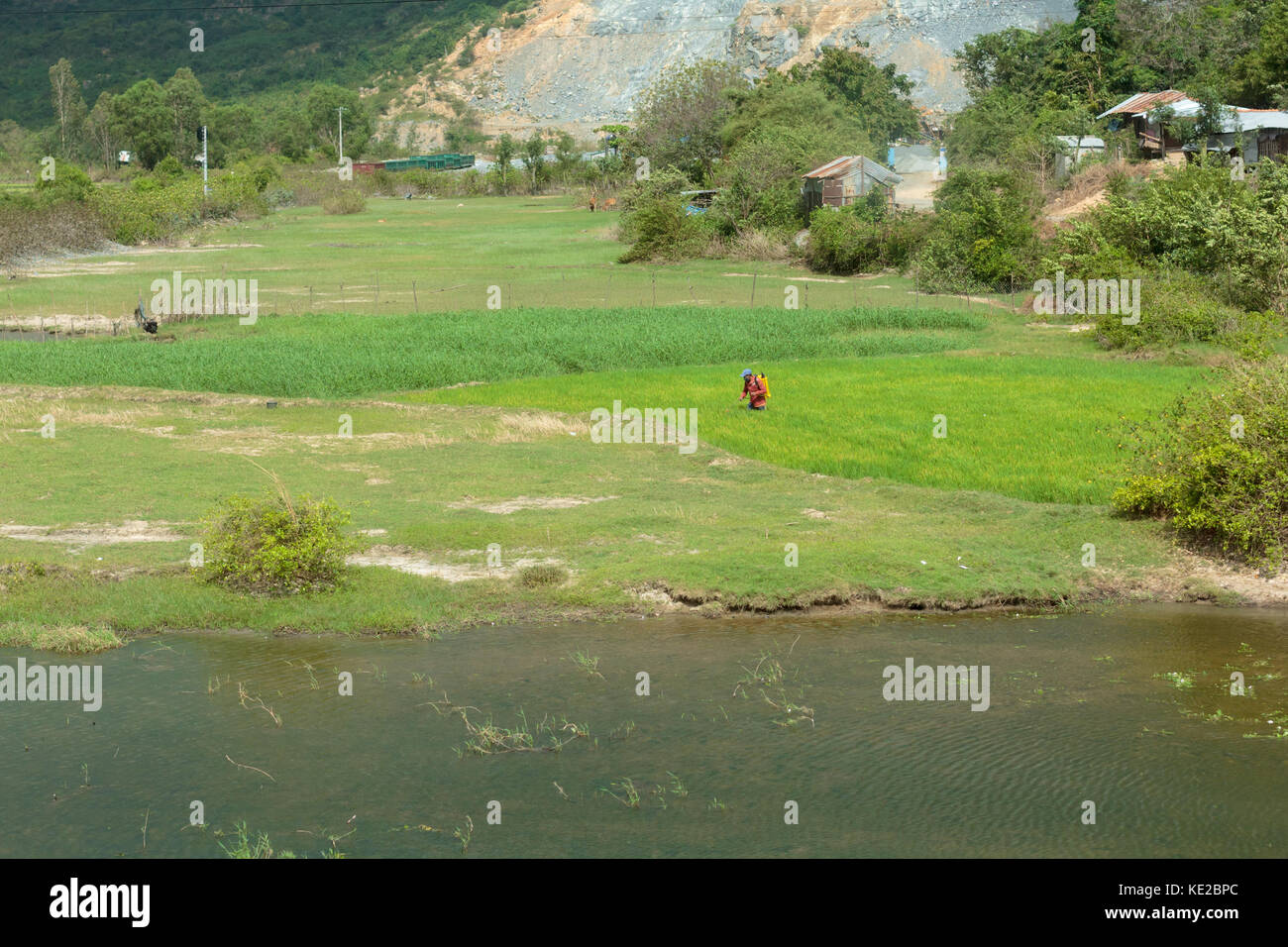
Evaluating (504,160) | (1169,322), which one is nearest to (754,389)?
(1169,322)

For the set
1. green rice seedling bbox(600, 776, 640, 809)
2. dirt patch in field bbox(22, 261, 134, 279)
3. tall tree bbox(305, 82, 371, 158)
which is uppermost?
tall tree bbox(305, 82, 371, 158)

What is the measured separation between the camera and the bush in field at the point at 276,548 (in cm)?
1406

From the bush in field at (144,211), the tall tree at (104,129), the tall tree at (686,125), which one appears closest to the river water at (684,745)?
the bush in field at (144,211)

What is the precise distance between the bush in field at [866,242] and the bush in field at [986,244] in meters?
3.45

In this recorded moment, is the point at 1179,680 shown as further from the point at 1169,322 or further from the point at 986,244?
the point at 986,244

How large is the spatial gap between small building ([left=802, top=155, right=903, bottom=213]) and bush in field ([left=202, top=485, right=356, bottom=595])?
51951 mm

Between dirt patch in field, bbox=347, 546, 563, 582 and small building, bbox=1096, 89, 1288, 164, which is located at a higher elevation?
small building, bbox=1096, 89, 1288, 164

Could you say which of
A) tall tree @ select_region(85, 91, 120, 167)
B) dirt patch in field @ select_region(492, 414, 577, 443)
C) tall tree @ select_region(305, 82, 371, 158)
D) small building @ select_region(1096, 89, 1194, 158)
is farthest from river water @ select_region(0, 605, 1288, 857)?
tall tree @ select_region(305, 82, 371, 158)

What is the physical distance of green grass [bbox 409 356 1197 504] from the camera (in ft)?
63.5

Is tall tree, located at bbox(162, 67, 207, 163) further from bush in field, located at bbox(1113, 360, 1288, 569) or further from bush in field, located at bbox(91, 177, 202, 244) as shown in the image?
bush in field, located at bbox(1113, 360, 1288, 569)

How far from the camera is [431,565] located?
15234 mm
